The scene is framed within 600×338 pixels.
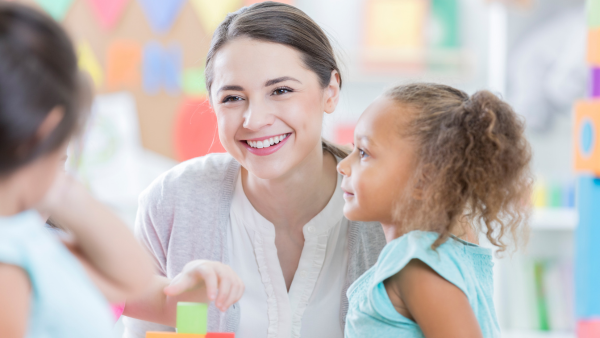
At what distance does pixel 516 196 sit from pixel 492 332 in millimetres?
236

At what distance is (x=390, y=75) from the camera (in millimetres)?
2527

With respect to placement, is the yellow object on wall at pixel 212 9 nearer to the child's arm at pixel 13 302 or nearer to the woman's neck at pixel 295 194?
the woman's neck at pixel 295 194

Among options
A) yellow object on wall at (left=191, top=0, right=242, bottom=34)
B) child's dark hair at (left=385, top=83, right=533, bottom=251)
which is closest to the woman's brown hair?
child's dark hair at (left=385, top=83, right=533, bottom=251)

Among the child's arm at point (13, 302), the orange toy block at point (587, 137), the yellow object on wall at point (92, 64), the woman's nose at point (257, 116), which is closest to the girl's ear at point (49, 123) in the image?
the child's arm at point (13, 302)

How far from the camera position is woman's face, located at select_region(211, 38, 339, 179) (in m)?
1.19

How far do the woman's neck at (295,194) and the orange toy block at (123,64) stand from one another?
5.33 ft

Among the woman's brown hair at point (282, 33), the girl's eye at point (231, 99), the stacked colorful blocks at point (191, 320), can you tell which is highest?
the woman's brown hair at point (282, 33)

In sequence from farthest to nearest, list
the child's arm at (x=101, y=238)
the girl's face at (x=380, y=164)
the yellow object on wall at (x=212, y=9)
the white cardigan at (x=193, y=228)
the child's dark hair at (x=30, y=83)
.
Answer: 1. the yellow object on wall at (x=212, y=9)
2. the white cardigan at (x=193, y=228)
3. the girl's face at (x=380, y=164)
4. the child's arm at (x=101, y=238)
5. the child's dark hair at (x=30, y=83)

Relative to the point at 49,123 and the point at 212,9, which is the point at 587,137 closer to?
the point at 49,123

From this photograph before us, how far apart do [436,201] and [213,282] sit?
1.29ft

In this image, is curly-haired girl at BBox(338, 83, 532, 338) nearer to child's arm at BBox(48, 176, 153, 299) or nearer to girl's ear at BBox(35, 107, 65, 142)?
child's arm at BBox(48, 176, 153, 299)

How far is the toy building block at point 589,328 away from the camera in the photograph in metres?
1.67

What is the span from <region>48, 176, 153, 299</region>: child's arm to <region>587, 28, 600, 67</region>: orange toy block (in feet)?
5.23

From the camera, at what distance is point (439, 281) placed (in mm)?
841
